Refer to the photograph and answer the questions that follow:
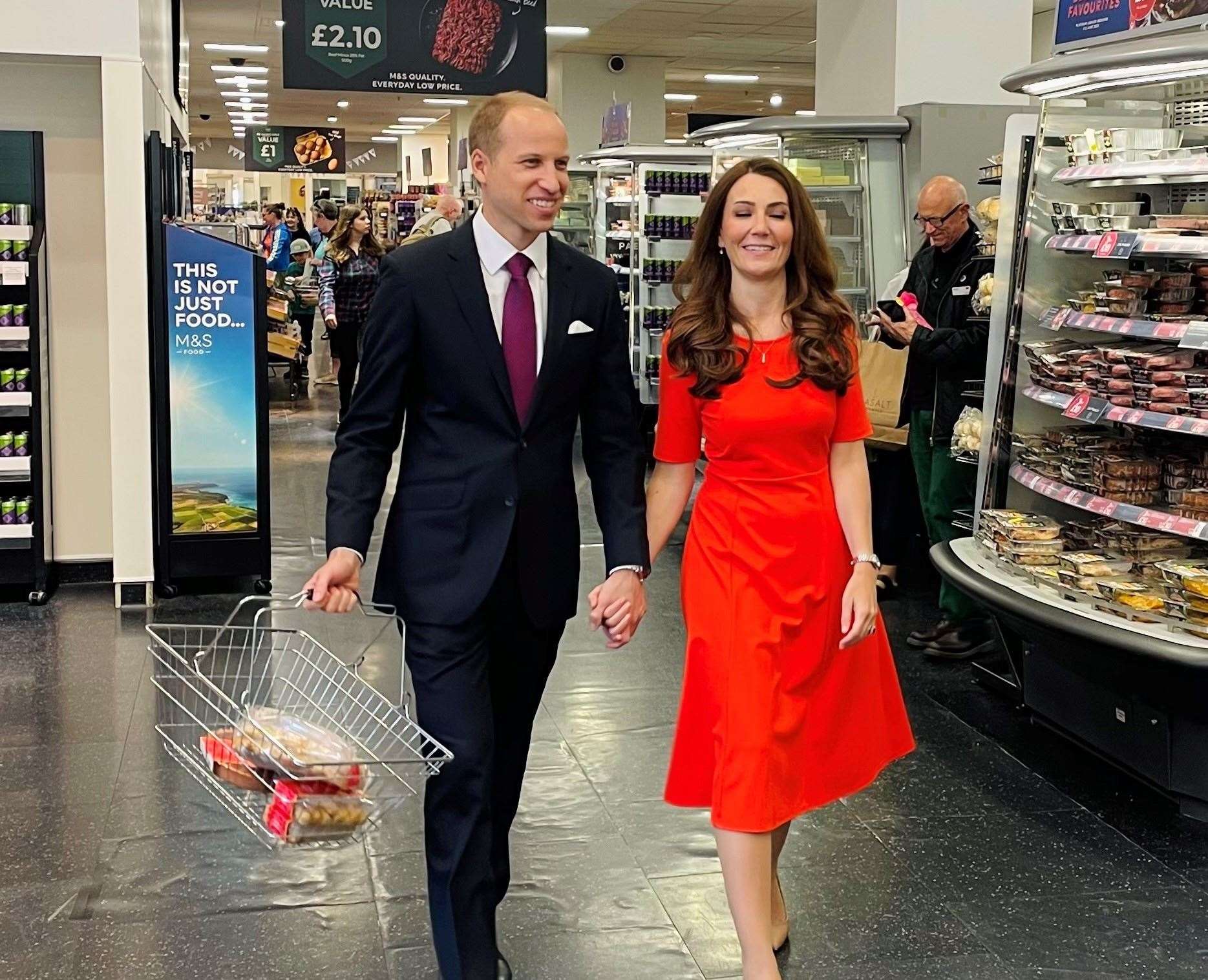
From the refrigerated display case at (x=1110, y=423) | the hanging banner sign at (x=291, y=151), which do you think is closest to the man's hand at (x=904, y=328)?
the refrigerated display case at (x=1110, y=423)

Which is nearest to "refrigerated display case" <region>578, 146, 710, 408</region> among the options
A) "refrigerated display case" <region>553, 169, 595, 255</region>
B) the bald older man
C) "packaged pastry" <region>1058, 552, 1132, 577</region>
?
"refrigerated display case" <region>553, 169, 595, 255</region>

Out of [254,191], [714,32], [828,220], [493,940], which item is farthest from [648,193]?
[254,191]

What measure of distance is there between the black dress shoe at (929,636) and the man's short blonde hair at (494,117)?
3458 millimetres

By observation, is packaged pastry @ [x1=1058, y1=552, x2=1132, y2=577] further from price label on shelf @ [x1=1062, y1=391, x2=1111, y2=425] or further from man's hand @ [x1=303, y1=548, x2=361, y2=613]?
man's hand @ [x1=303, y1=548, x2=361, y2=613]

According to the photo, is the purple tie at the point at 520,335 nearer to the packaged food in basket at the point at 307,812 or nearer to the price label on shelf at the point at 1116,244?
the packaged food in basket at the point at 307,812

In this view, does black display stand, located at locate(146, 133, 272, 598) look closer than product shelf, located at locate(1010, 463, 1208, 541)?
No

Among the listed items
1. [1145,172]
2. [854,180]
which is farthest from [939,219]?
[854,180]

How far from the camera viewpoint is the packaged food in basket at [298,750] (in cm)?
214

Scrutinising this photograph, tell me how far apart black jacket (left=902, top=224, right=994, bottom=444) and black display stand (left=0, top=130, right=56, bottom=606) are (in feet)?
11.9

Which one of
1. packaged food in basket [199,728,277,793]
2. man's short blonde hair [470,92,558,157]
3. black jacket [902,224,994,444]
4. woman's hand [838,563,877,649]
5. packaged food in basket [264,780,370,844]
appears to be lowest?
packaged food in basket [264,780,370,844]

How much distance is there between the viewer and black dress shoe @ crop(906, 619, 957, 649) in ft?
18.5

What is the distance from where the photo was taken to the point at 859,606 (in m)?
2.89

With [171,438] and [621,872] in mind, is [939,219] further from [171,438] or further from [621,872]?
[171,438]

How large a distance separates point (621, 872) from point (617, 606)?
112cm
